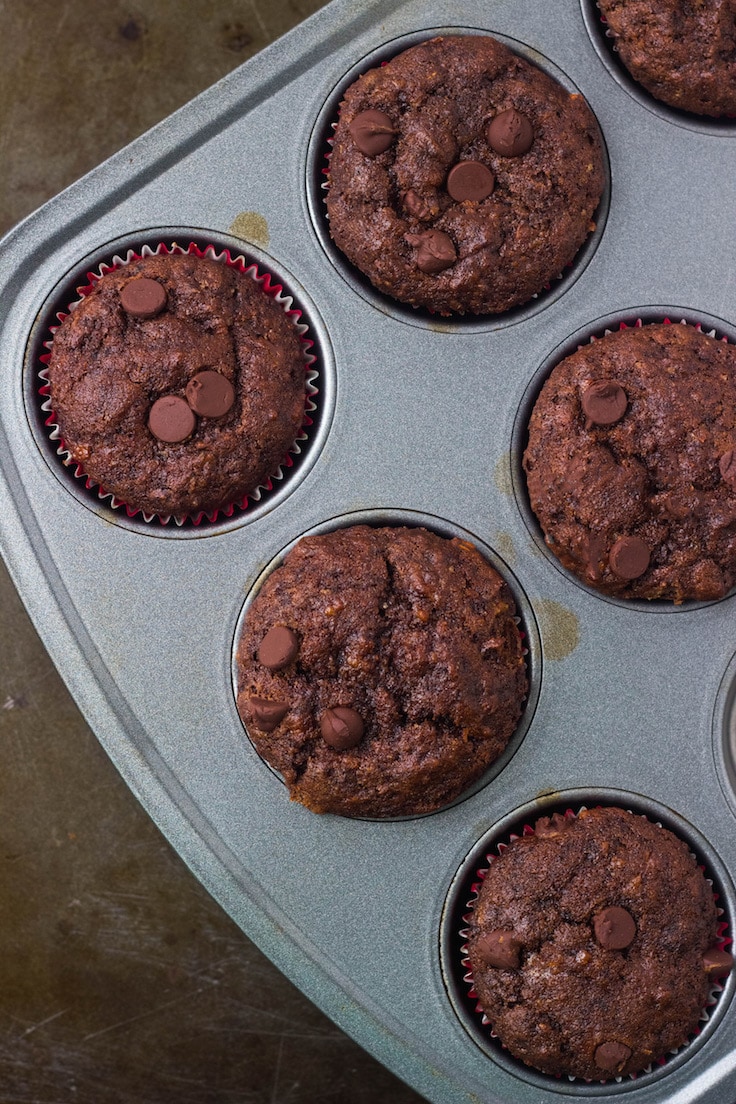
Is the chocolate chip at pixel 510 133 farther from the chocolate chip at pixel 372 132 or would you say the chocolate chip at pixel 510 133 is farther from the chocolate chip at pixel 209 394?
the chocolate chip at pixel 209 394

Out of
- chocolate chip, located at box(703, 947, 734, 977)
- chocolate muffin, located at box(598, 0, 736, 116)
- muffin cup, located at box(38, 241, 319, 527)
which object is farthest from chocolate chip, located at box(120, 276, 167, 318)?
chocolate chip, located at box(703, 947, 734, 977)

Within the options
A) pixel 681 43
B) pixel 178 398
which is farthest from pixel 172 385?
pixel 681 43

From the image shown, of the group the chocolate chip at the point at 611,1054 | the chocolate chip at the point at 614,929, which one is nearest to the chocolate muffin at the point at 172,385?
the chocolate chip at the point at 614,929

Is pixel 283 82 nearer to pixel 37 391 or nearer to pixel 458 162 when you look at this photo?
pixel 458 162

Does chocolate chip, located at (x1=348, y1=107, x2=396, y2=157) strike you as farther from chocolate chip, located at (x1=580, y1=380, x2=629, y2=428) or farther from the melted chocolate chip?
the melted chocolate chip

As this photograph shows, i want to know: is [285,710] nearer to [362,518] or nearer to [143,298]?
[362,518]

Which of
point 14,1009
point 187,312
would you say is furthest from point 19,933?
point 187,312
